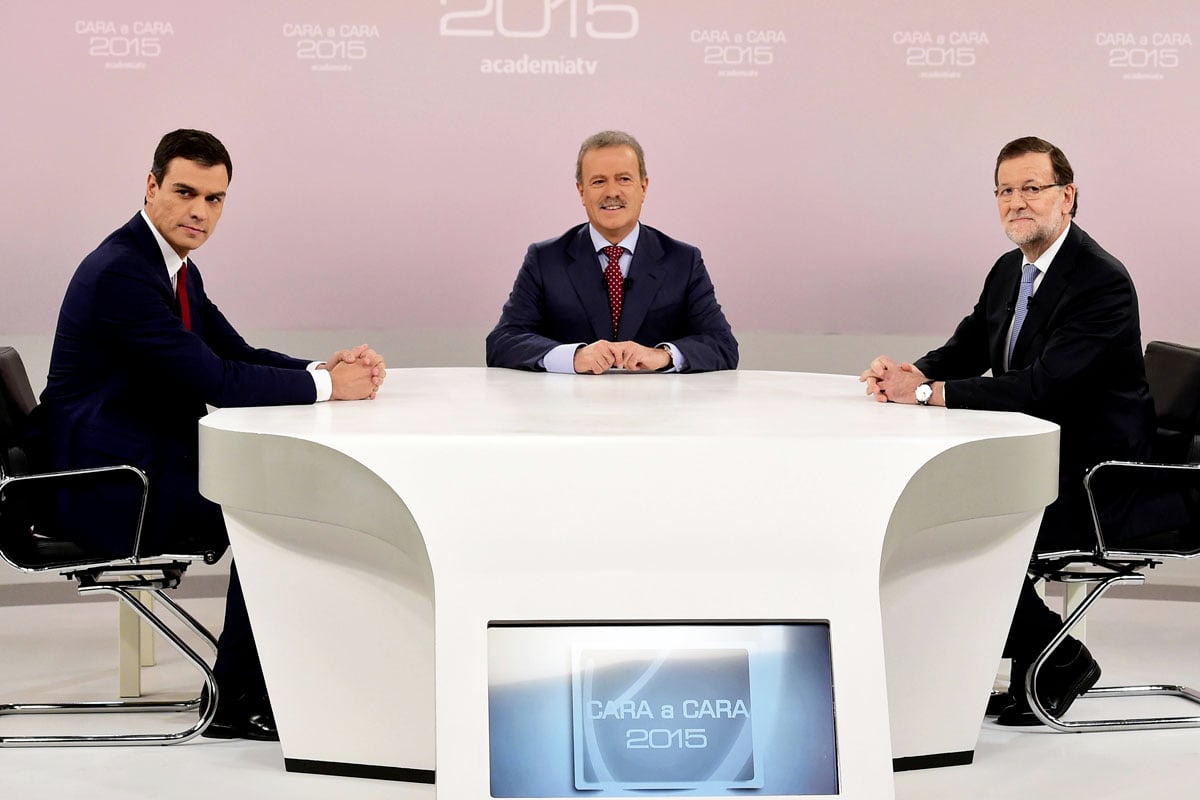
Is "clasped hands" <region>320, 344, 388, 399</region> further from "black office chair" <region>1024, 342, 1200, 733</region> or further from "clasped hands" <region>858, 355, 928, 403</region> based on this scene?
"black office chair" <region>1024, 342, 1200, 733</region>

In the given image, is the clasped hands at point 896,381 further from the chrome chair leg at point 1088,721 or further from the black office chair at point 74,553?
the black office chair at point 74,553

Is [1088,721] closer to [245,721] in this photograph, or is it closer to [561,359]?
[561,359]

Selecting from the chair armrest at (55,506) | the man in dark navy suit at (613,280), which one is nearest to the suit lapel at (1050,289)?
the man in dark navy suit at (613,280)

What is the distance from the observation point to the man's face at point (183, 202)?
3174 mm

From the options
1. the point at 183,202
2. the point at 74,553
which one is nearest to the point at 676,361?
the point at 183,202

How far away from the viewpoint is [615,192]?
393cm

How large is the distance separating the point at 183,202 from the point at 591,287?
4.09 ft

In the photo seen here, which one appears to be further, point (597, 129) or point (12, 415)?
point (597, 129)

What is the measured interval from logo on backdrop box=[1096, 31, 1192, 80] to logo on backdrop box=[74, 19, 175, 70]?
11.0ft

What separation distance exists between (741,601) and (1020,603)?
4.76 ft

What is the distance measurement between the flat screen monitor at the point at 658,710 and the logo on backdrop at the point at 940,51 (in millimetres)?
3292

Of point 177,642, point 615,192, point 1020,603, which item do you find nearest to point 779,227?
point 615,192

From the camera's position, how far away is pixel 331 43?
4758 mm

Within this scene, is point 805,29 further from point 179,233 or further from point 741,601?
point 741,601
